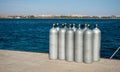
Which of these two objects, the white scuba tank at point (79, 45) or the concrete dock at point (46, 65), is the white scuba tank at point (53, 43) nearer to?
the concrete dock at point (46, 65)

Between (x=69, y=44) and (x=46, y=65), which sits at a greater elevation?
(x=69, y=44)

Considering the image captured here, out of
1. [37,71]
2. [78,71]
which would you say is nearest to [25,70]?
[37,71]

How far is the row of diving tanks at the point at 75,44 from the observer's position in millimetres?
7520

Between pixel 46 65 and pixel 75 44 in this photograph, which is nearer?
pixel 46 65

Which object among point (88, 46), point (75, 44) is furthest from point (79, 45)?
point (88, 46)

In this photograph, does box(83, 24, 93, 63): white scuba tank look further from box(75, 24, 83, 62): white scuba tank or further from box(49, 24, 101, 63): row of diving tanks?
box(75, 24, 83, 62): white scuba tank

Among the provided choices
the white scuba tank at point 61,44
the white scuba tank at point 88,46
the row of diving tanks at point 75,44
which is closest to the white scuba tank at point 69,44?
the row of diving tanks at point 75,44

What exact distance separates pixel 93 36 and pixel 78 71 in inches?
65.6

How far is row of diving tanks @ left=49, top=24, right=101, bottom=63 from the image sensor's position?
24.7ft

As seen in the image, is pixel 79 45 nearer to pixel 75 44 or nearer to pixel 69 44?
pixel 75 44

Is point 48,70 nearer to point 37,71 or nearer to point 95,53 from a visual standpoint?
point 37,71

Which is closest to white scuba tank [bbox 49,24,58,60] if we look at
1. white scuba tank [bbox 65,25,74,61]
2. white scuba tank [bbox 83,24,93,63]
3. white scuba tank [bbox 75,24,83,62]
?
white scuba tank [bbox 65,25,74,61]

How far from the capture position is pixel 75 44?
25.0 feet

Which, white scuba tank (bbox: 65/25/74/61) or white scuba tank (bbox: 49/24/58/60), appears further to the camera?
white scuba tank (bbox: 49/24/58/60)
